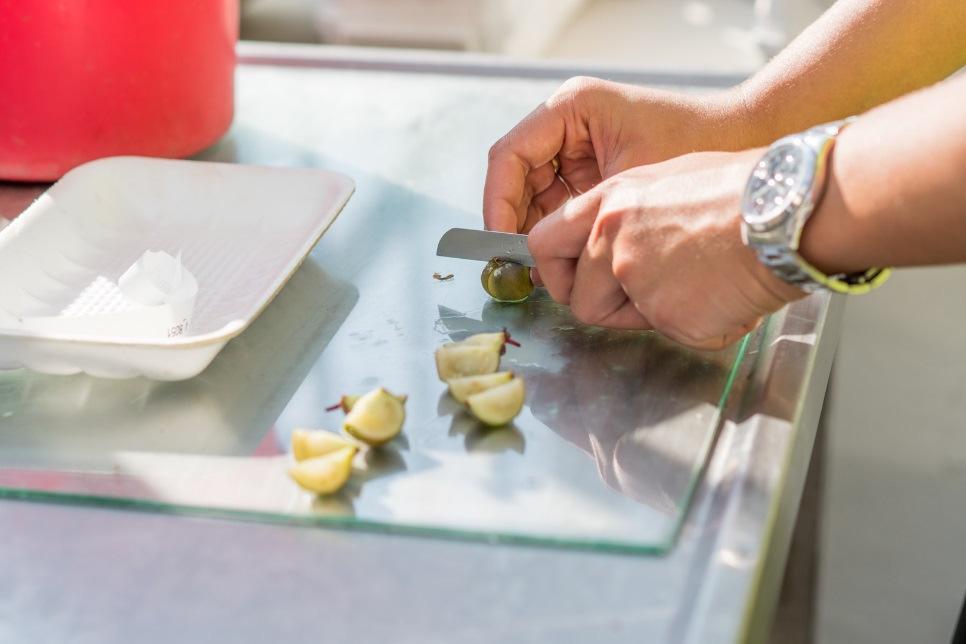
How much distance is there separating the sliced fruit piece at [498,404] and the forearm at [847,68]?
0.37 metres

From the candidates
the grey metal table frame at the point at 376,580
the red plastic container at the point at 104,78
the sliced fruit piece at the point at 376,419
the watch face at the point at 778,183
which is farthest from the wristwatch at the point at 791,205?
the red plastic container at the point at 104,78

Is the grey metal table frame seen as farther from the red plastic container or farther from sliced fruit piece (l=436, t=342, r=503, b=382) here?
the red plastic container

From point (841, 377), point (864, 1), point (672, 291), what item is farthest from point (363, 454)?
point (841, 377)

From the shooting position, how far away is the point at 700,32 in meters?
2.61

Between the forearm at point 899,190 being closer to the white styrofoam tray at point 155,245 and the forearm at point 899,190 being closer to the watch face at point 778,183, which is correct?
the watch face at point 778,183

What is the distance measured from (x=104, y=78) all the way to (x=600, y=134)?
44cm

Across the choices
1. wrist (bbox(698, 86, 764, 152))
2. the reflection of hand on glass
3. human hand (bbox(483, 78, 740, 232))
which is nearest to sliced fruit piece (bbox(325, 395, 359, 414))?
the reflection of hand on glass

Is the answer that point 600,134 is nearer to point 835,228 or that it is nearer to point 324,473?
point 835,228

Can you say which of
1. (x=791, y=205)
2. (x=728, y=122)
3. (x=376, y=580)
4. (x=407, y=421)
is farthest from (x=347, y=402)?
(x=728, y=122)

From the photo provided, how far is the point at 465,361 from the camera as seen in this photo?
2.42ft

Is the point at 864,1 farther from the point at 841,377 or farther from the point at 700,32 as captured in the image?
the point at 700,32

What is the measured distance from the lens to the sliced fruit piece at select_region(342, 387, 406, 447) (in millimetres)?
653

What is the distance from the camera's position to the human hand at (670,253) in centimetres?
71

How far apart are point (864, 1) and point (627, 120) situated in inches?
9.2
